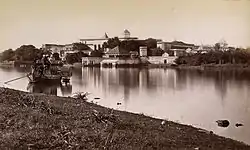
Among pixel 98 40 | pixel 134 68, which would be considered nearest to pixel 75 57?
pixel 98 40

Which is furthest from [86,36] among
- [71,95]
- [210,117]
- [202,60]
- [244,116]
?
[244,116]

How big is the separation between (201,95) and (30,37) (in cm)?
126

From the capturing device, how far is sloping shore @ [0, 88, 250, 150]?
2.21 m

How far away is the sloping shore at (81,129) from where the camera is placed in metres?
2.21

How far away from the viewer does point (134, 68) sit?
2836mm

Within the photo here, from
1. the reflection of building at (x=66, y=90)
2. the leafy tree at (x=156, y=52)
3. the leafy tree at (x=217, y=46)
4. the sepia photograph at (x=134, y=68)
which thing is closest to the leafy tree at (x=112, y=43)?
the sepia photograph at (x=134, y=68)

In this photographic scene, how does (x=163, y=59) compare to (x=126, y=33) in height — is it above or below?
below

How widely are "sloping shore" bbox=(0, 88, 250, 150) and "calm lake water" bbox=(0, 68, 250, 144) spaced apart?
9 centimetres

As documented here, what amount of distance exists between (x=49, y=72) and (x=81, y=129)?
0.57m

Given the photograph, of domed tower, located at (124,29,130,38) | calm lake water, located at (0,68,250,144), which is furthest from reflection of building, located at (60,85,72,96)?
domed tower, located at (124,29,130,38)

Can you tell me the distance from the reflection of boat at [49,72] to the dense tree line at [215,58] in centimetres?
81

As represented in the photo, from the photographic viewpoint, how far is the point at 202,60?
9.57ft

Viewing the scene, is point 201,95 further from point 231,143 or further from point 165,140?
point 165,140

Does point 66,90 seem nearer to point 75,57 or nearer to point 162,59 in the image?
point 75,57
